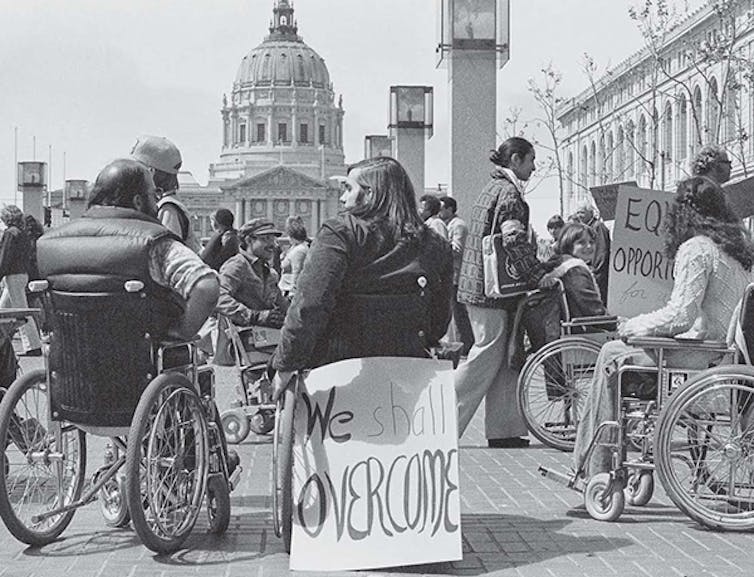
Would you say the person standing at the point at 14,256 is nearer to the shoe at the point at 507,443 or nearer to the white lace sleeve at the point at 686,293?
the shoe at the point at 507,443

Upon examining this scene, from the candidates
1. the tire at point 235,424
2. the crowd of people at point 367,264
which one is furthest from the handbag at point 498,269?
the tire at point 235,424

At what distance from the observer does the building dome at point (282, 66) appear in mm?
168500

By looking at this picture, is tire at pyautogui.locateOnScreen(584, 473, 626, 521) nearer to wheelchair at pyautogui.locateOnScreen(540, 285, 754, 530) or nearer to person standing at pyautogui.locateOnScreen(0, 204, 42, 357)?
wheelchair at pyautogui.locateOnScreen(540, 285, 754, 530)

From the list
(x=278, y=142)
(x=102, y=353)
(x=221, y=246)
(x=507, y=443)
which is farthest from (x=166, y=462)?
(x=278, y=142)

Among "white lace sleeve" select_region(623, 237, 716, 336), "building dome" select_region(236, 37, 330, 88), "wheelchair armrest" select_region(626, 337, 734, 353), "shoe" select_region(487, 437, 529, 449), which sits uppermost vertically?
"building dome" select_region(236, 37, 330, 88)

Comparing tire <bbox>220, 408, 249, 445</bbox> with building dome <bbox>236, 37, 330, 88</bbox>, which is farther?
building dome <bbox>236, 37, 330, 88</bbox>

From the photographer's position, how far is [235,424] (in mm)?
9727

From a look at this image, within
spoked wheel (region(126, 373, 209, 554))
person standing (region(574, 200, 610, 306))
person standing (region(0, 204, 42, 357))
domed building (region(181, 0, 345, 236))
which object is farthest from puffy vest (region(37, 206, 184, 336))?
domed building (region(181, 0, 345, 236))

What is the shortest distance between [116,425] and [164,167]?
1.64m

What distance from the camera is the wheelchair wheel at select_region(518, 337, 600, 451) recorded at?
935 cm

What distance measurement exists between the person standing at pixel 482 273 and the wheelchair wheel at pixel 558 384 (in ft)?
0.74

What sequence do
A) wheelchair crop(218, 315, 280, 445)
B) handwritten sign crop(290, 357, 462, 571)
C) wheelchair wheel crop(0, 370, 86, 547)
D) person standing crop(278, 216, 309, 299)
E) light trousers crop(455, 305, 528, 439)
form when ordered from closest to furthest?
handwritten sign crop(290, 357, 462, 571)
wheelchair wheel crop(0, 370, 86, 547)
light trousers crop(455, 305, 528, 439)
wheelchair crop(218, 315, 280, 445)
person standing crop(278, 216, 309, 299)

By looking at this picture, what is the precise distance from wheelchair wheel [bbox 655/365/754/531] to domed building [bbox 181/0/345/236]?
15265 centimetres

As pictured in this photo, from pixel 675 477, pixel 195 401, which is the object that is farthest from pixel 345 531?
pixel 675 477
